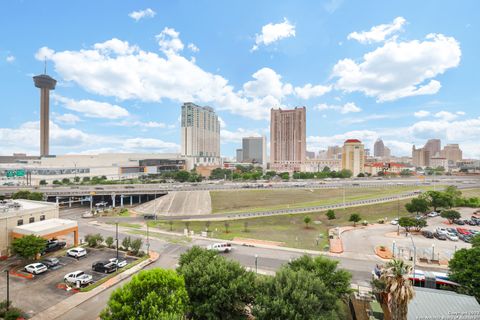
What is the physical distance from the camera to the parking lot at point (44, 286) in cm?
2269

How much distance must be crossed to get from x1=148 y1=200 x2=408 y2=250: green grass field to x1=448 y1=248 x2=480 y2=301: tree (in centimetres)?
1741

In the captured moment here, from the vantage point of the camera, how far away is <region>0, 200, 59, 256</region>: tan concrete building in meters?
33.8

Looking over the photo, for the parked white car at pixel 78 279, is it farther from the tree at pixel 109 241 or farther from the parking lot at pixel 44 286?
the tree at pixel 109 241

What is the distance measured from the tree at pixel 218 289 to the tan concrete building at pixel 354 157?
539ft

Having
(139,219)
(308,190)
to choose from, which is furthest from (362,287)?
(308,190)

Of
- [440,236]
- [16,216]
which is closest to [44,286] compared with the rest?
[16,216]

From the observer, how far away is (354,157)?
166500 mm

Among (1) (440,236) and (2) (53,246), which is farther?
(1) (440,236)

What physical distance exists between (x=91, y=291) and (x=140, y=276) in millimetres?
11838

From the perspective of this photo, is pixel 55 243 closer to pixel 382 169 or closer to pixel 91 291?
pixel 91 291

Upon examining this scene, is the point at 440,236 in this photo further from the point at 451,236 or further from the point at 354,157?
the point at 354,157

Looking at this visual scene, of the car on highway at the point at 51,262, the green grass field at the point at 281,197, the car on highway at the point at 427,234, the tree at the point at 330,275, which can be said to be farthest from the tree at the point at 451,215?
the car on highway at the point at 51,262

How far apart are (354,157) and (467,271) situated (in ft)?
512

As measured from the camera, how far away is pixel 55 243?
3650 centimetres
